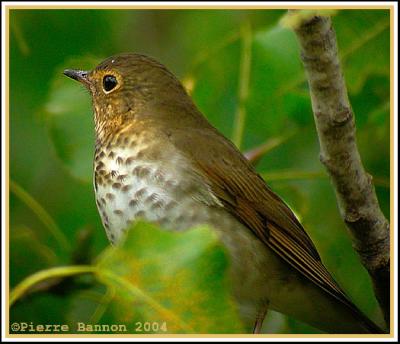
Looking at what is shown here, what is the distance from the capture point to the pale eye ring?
297 centimetres

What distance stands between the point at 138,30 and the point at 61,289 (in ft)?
5.62

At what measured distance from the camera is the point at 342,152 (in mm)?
2352

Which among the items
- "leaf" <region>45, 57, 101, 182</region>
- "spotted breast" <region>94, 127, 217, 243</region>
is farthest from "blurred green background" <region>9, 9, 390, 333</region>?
"spotted breast" <region>94, 127, 217, 243</region>

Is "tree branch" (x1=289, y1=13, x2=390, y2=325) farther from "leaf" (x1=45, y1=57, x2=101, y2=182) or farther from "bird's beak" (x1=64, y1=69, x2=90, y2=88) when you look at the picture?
"bird's beak" (x1=64, y1=69, x2=90, y2=88)

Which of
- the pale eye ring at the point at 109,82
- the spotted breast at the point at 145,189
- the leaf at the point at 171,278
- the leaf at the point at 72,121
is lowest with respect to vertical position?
the leaf at the point at 171,278

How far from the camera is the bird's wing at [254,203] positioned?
2.74 metres

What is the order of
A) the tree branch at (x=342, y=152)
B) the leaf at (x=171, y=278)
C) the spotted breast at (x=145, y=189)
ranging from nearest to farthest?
the leaf at (x=171, y=278) < the tree branch at (x=342, y=152) < the spotted breast at (x=145, y=189)

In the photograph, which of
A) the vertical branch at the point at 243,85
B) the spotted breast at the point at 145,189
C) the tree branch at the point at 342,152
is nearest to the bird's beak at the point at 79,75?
the spotted breast at the point at 145,189

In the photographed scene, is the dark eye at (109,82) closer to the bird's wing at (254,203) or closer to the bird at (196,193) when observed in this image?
the bird at (196,193)

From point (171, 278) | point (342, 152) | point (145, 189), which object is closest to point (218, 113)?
point (145, 189)

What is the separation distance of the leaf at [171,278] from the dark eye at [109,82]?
1123 millimetres

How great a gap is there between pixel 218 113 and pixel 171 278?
46.7 inches

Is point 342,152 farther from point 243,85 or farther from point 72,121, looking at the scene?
point 72,121

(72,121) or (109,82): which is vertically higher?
(109,82)
